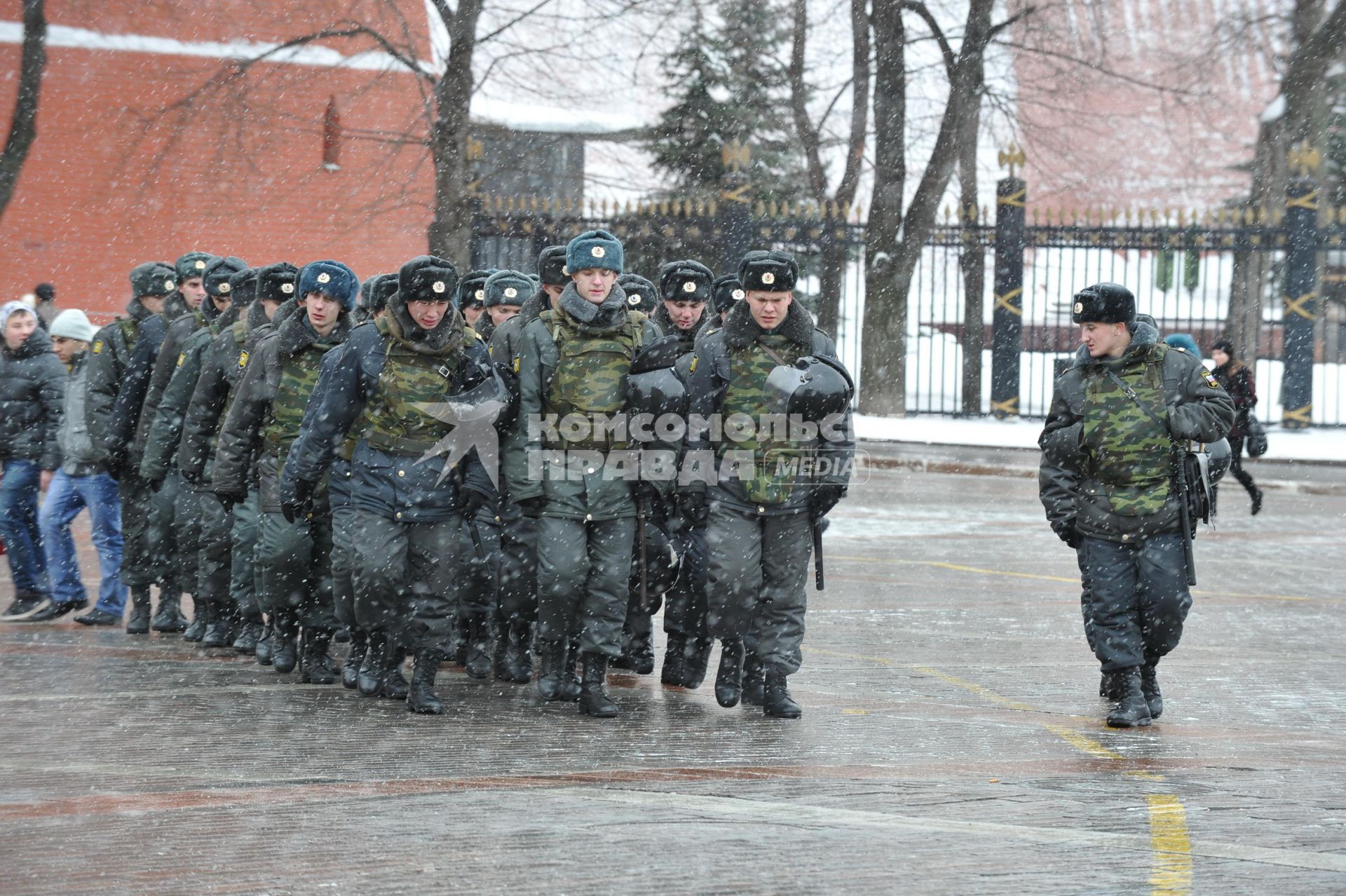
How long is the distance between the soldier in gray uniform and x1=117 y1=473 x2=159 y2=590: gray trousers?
233 centimetres

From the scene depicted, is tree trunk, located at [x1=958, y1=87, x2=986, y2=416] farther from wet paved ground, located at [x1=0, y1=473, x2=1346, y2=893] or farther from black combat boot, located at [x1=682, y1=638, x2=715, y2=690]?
black combat boot, located at [x1=682, y1=638, x2=715, y2=690]

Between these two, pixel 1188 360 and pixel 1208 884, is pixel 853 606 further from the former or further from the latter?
pixel 1208 884

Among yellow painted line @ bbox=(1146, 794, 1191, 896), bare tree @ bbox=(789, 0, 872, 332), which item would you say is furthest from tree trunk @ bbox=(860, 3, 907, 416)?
yellow painted line @ bbox=(1146, 794, 1191, 896)

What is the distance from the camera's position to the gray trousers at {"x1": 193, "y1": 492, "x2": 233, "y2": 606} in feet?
28.2

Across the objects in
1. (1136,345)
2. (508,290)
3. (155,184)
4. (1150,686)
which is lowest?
(1150,686)

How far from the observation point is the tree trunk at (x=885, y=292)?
24.8 m

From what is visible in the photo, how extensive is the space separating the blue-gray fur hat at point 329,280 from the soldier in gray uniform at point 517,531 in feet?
2.45

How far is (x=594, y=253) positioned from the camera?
23.9ft

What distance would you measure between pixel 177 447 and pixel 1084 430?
482cm

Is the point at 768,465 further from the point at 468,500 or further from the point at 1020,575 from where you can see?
the point at 1020,575

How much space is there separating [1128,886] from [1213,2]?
48857 mm

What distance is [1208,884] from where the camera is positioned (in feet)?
16.0

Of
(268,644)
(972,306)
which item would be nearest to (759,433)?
(268,644)

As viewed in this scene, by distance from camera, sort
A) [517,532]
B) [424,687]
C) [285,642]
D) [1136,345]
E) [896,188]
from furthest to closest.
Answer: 1. [896,188]
2. [285,642]
3. [517,532]
4. [1136,345]
5. [424,687]
